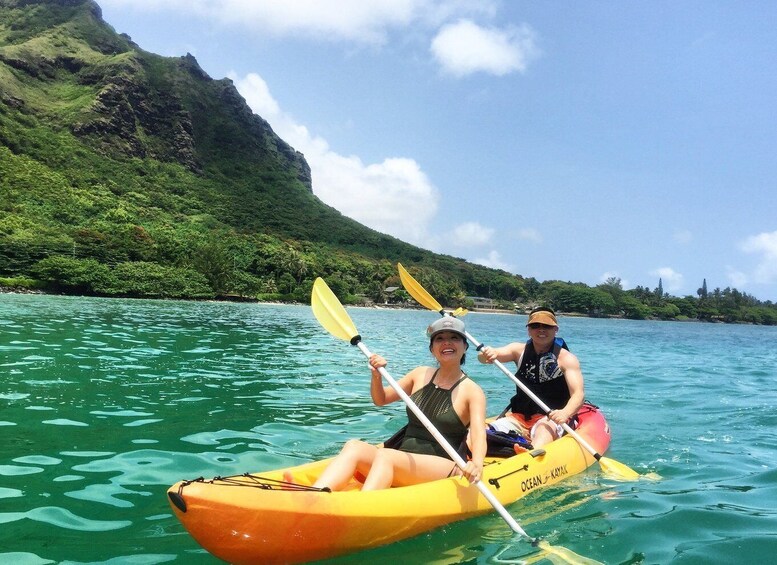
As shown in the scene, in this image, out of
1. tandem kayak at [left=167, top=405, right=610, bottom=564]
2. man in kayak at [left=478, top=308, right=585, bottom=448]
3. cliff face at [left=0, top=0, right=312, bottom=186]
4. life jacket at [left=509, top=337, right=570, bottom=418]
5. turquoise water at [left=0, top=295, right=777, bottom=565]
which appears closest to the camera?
tandem kayak at [left=167, top=405, right=610, bottom=564]

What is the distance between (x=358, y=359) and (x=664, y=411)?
7.84 meters

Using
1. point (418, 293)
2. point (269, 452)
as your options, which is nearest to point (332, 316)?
point (269, 452)

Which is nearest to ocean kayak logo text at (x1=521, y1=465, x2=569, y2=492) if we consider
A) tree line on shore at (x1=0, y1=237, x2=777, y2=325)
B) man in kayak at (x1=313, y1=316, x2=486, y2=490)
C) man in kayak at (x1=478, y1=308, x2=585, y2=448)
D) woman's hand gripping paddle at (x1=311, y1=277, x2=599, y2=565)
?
man in kayak at (x1=478, y1=308, x2=585, y2=448)

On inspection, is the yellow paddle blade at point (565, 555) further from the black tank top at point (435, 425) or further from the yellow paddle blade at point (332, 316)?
the yellow paddle blade at point (332, 316)

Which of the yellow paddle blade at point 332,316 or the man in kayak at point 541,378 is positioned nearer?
the yellow paddle blade at point 332,316

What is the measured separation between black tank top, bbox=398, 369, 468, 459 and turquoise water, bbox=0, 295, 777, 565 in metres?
0.62

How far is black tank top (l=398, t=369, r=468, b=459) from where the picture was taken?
172 inches

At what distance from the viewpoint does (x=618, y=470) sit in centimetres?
571

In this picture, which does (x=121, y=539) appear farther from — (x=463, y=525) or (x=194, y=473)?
(x=463, y=525)

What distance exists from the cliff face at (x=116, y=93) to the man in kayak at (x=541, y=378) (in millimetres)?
94779

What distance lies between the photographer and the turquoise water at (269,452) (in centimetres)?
366

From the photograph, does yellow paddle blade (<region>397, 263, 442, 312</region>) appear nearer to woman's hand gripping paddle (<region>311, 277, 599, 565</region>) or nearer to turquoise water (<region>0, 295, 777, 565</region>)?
turquoise water (<region>0, 295, 777, 565</region>)

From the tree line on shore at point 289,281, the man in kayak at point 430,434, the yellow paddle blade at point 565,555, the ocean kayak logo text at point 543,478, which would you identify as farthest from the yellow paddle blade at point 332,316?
the tree line on shore at point 289,281

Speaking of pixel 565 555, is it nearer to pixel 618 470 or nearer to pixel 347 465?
pixel 347 465
